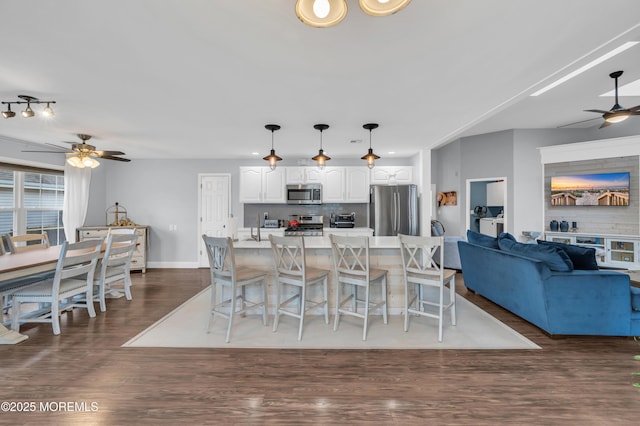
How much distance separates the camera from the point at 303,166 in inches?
235

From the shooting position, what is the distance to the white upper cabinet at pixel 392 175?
5.91 metres

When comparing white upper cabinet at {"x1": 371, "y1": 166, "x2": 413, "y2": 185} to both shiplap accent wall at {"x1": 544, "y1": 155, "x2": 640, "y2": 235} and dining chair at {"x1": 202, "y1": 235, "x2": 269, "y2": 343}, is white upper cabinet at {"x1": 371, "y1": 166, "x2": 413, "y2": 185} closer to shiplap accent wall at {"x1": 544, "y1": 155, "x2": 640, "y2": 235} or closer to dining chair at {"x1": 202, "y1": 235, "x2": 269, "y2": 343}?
shiplap accent wall at {"x1": 544, "y1": 155, "x2": 640, "y2": 235}

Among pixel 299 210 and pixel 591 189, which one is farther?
pixel 299 210

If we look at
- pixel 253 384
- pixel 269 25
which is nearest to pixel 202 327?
pixel 253 384

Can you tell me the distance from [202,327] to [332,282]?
5.26 feet

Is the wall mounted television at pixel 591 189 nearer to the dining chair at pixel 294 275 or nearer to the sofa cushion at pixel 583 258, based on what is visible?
the sofa cushion at pixel 583 258

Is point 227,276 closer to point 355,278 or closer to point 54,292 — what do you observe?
point 355,278

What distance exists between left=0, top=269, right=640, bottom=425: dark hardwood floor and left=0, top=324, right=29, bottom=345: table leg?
77 mm

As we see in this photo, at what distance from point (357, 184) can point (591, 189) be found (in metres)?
4.45

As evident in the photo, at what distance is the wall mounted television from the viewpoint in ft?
16.3

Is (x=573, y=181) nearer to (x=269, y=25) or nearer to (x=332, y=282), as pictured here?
(x=332, y=282)

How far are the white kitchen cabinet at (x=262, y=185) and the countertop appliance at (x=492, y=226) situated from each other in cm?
550

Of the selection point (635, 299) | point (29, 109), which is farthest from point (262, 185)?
point (635, 299)

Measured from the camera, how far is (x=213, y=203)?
20.6ft
